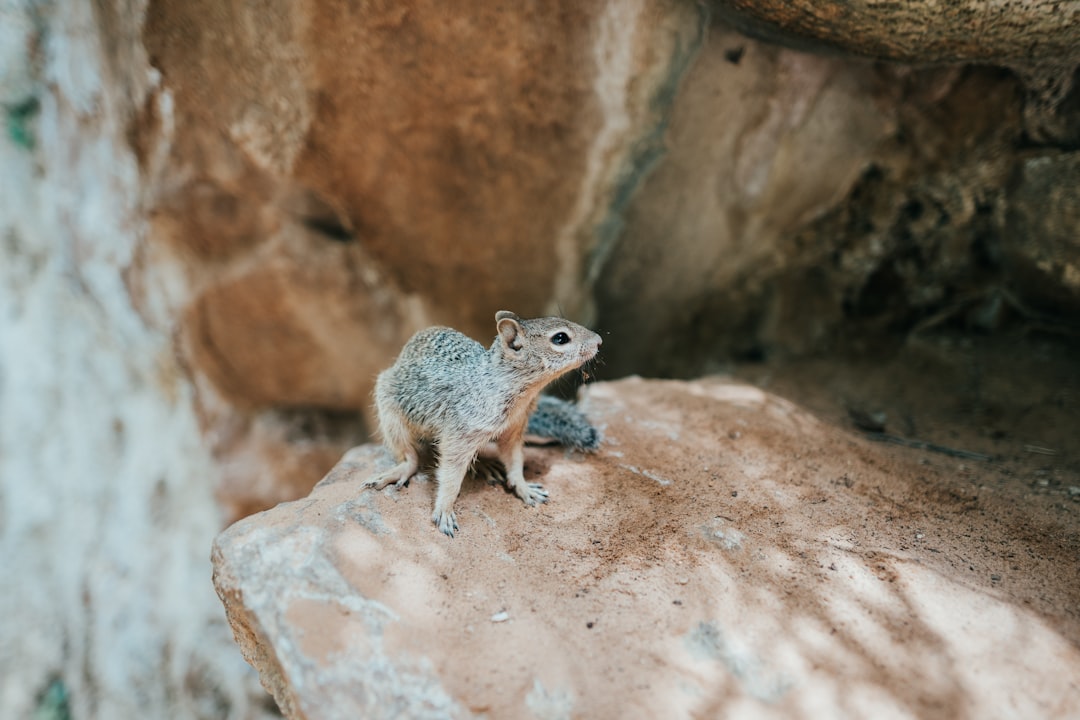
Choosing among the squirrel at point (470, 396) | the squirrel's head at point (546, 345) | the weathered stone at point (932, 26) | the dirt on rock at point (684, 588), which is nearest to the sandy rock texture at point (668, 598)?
the dirt on rock at point (684, 588)

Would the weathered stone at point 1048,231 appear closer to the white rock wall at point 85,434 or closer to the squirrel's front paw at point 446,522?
the squirrel's front paw at point 446,522

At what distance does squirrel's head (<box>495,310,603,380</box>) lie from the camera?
303 cm

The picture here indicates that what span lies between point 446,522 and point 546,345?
875mm

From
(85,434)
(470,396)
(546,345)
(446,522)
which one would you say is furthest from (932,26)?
(85,434)

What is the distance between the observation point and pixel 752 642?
92.4 inches

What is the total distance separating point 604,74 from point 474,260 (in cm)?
173

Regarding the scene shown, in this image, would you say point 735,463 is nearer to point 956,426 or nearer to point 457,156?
point 956,426

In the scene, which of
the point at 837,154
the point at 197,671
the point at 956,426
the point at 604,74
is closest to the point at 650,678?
the point at 956,426

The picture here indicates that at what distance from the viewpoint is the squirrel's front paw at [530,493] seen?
3.12 m

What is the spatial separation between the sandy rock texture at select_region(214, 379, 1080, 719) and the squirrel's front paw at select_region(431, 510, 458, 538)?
0.16 feet

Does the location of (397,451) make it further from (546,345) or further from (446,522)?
(546,345)

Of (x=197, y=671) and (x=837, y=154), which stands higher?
(x=837, y=154)

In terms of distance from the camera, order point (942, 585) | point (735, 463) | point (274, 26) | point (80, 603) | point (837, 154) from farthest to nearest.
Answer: point (837, 154) → point (80, 603) → point (274, 26) → point (735, 463) → point (942, 585)

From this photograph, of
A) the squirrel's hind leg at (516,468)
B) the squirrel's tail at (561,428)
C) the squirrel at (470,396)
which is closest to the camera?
the squirrel at (470,396)
